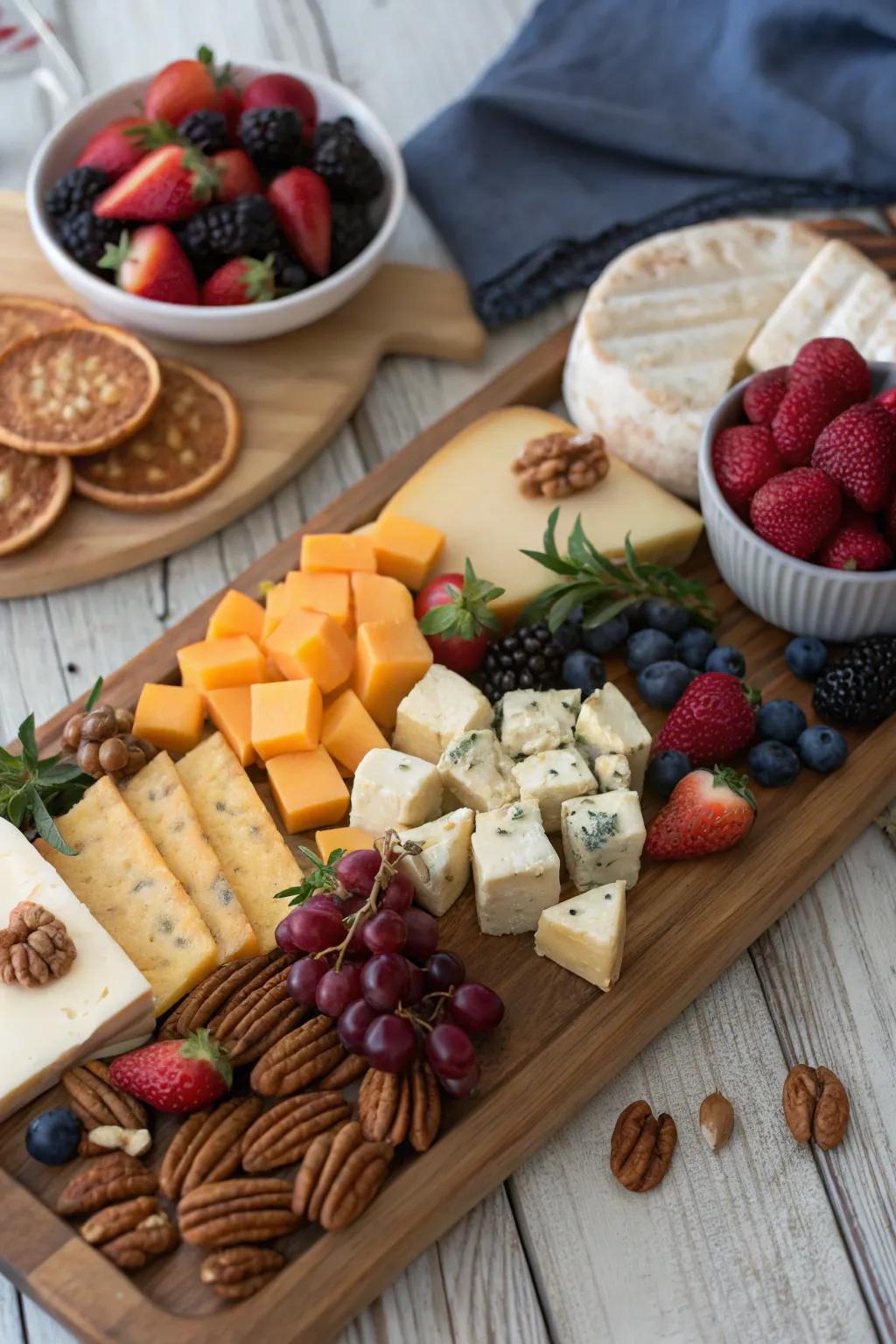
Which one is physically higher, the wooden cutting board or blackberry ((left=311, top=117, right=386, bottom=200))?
blackberry ((left=311, top=117, right=386, bottom=200))

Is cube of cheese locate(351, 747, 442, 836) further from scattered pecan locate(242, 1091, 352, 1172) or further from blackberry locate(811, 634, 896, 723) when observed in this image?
blackberry locate(811, 634, 896, 723)

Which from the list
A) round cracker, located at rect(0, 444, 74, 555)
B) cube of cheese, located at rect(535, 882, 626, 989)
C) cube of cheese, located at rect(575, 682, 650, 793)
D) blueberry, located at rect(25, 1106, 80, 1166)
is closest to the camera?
blueberry, located at rect(25, 1106, 80, 1166)

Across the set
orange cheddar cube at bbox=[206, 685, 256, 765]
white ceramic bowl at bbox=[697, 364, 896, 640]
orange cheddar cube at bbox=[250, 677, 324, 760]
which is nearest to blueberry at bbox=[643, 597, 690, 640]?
white ceramic bowl at bbox=[697, 364, 896, 640]

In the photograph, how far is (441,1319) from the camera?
5.81 feet

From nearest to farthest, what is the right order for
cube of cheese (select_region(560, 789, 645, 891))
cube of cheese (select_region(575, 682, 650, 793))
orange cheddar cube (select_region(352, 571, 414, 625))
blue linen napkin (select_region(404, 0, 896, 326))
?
cube of cheese (select_region(560, 789, 645, 891)) < cube of cheese (select_region(575, 682, 650, 793)) < orange cheddar cube (select_region(352, 571, 414, 625)) < blue linen napkin (select_region(404, 0, 896, 326))

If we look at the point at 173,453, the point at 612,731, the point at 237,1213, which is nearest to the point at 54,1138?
the point at 237,1213

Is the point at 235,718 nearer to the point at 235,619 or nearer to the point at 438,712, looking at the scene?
the point at 235,619

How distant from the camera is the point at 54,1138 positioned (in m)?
1.76

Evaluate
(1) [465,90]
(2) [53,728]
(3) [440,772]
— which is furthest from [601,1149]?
(1) [465,90]

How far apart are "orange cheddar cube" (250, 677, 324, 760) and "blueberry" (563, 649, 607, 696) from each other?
45 cm

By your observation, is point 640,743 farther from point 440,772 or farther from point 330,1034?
point 330,1034

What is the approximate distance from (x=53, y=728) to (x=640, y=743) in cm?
100

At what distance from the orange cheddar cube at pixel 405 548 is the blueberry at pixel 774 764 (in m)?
0.68

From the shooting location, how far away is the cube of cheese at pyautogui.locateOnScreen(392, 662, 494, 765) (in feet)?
7.06
